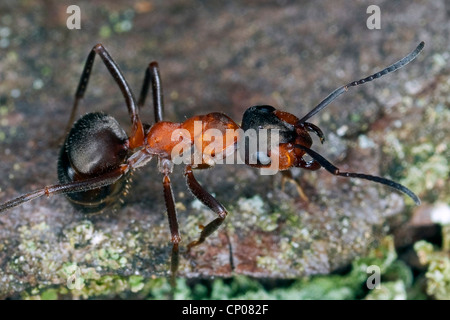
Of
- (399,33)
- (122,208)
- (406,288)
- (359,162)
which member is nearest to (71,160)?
(122,208)

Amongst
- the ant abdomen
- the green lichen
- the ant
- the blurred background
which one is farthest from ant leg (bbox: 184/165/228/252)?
the green lichen

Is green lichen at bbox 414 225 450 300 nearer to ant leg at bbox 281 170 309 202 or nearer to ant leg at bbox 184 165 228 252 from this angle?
ant leg at bbox 281 170 309 202

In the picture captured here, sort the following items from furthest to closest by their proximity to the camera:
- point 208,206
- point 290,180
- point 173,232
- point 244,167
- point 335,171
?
point 244,167 → point 290,180 → point 208,206 → point 173,232 → point 335,171

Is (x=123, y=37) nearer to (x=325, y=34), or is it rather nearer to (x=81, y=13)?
(x=81, y=13)

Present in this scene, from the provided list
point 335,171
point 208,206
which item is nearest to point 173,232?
point 208,206

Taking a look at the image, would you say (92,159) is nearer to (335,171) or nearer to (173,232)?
(173,232)

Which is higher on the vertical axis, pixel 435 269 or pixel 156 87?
pixel 156 87

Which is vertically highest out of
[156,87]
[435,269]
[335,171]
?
[156,87]

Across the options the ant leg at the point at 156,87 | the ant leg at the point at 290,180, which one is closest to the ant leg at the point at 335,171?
the ant leg at the point at 290,180
